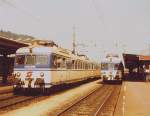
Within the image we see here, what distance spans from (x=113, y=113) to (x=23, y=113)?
3.72 meters

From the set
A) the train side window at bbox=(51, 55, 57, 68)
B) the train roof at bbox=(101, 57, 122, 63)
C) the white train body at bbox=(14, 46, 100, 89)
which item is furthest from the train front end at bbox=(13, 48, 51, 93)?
the train roof at bbox=(101, 57, 122, 63)

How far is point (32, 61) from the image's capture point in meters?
21.7

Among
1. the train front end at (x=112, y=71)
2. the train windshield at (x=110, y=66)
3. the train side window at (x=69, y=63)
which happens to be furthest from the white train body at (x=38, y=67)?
the train windshield at (x=110, y=66)

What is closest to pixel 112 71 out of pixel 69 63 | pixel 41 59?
pixel 69 63

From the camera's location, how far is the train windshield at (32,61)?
838 inches

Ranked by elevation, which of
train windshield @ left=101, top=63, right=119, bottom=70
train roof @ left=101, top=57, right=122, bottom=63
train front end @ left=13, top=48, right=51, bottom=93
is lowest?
train front end @ left=13, top=48, right=51, bottom=93

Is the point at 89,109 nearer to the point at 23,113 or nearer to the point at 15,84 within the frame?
the point at 23,113

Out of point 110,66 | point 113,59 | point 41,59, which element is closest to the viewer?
point 41,59

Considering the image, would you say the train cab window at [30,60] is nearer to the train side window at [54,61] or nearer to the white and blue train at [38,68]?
the white and blue train at [38,68]

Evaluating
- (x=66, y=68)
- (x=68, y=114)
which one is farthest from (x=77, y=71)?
(x=68, y=114)

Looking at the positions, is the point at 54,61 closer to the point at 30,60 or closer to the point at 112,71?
the point at 30,60

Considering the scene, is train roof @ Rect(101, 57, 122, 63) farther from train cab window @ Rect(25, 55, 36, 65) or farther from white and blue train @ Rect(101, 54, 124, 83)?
train cab window @ Rect(25, 55, 36, 65)

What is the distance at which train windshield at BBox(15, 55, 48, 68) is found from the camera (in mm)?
21297

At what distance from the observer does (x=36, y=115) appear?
13844mm
